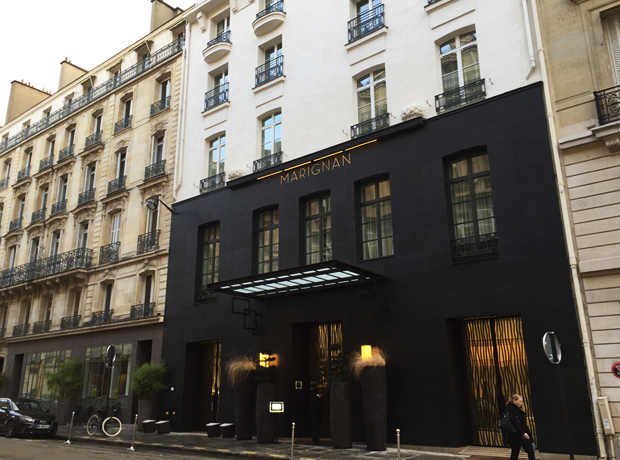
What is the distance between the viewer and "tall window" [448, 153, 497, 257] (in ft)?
48.4

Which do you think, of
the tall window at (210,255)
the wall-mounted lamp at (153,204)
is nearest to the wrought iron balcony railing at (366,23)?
the tall window at (210,255)

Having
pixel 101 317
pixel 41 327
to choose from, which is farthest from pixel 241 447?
pixel 41 327

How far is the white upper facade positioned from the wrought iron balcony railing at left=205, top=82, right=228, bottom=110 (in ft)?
0.20

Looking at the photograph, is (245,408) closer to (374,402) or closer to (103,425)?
(374,402)

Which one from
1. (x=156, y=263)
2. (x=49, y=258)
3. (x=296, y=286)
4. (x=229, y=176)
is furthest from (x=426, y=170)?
(x=49, y=258)

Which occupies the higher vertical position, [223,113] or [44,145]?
[44,145]

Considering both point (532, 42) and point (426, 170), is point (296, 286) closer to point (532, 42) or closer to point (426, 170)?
point (426, 170)

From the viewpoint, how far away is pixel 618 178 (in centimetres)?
1276

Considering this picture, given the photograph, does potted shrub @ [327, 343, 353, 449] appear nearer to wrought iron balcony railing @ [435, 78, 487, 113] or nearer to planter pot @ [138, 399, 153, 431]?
wrought iron balcony railing @ [435, 78, 487, 113]

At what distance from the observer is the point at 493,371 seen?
14227 millimetres

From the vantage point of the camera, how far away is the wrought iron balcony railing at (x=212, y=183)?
2199 centimetres

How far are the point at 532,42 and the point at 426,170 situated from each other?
14.9 ft

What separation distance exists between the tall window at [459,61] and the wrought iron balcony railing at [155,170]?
14003 millimetres

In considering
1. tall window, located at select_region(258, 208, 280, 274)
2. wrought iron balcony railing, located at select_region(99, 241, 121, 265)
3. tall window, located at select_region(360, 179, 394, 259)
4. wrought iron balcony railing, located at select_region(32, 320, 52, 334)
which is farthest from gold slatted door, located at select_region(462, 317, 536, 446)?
wrought iron balcony railing, located at select_region(32, 320, 52, 334)
